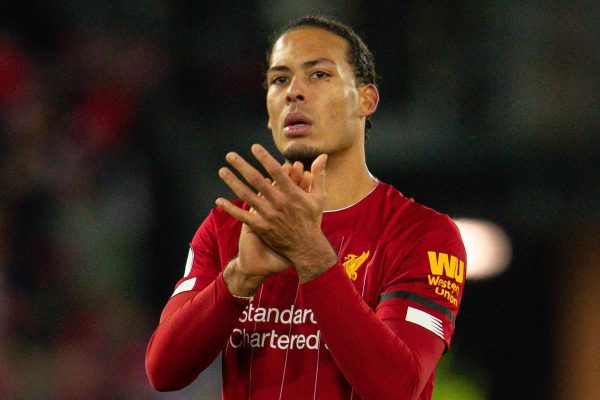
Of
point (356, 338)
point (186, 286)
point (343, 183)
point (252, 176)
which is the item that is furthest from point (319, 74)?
point (356, 338)

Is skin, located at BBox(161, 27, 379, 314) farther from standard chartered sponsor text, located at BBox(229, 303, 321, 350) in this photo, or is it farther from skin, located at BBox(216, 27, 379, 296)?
standard chartered sponsor text, located at BBox(229, 303, 321, 350)

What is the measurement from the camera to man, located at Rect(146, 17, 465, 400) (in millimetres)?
2049

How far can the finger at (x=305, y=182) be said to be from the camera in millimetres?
2074

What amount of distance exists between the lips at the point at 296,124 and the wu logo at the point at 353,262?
38cm

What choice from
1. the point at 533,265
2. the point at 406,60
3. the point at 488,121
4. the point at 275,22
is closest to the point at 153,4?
the point at 275,22

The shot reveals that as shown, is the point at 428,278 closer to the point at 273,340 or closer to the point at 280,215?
the point at 273,340

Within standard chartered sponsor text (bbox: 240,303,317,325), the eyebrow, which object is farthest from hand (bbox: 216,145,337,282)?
the eyebrow

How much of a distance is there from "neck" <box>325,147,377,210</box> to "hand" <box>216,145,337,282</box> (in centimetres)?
59

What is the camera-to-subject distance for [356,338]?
2049mm

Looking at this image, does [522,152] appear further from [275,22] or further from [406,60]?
[275,22]

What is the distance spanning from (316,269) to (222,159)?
14.0 feet

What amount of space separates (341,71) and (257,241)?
2.69 feet

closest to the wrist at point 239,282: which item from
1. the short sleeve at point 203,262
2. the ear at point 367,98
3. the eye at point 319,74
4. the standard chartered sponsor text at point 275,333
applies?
the standard chartered sponsor text at point 275,333

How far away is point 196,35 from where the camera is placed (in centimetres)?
704
